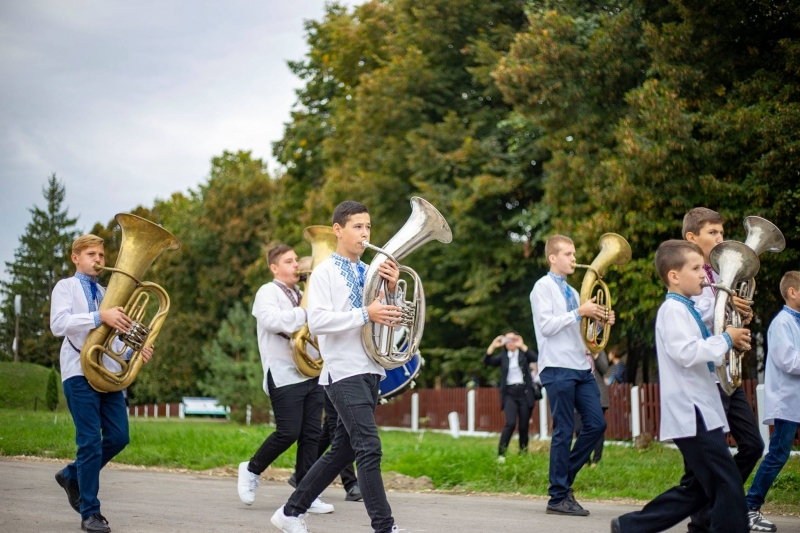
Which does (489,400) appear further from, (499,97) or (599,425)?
(599,425)

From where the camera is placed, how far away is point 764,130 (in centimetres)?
1515

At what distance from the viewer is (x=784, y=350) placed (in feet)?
24.0

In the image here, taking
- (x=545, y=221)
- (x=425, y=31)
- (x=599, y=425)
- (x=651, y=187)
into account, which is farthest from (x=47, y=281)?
(x=599, y=425)

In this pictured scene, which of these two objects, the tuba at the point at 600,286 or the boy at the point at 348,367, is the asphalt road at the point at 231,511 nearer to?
the boy at the point at 348,367

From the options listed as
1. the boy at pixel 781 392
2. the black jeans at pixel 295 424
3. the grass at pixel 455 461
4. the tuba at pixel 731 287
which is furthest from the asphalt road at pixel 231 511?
the tuba at pixel 731 287

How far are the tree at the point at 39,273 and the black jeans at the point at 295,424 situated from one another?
43.6 meters

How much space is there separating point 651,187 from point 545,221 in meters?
5.36

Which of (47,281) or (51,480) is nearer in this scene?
(51,480)

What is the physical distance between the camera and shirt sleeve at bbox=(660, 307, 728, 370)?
5234 mm

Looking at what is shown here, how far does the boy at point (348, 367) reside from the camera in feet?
18.7

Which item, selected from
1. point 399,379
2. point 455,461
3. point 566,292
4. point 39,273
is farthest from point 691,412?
point 39,273

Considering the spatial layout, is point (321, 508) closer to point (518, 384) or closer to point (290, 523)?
point (290, 523)

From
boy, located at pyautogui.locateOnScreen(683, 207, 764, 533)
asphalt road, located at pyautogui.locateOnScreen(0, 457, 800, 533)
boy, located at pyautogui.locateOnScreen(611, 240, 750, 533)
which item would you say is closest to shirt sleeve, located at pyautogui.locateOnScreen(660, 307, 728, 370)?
boy, located at pyautogui.locateOnScreen(611, 240, 750, 533)

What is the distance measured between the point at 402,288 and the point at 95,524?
2599 mm
